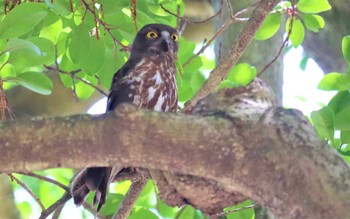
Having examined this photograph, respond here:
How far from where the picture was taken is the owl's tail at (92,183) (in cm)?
306

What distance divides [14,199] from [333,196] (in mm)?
2973

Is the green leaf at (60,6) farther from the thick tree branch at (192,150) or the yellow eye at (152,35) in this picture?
the thick tree branch at (192,150)

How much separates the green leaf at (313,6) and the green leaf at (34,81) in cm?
136

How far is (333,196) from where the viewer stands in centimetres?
180

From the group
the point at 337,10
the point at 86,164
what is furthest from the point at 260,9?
the point at 86,164

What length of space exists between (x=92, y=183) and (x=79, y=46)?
0.69 metres

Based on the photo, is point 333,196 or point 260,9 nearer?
point 333,196

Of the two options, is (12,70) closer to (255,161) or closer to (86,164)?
(86,164)

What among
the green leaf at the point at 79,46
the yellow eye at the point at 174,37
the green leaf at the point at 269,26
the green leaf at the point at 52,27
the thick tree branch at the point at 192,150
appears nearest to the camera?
the thick tree branch at the point at 192,150

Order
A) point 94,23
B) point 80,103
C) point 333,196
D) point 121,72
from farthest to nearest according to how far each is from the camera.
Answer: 1. point 80,103
2. point 121,72
3. point 94,23
4. point 333,196

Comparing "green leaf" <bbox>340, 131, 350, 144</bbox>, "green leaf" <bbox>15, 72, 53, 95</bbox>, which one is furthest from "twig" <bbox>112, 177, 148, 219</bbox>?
"green leaf" <bbox>340, 131, 350, 144</bbox>

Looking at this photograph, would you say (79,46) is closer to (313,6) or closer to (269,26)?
(269,26)

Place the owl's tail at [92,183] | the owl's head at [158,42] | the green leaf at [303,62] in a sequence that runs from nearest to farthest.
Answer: the owl's tail at [92,183], the owl's head at [158,42], the green leaf at [303,62]

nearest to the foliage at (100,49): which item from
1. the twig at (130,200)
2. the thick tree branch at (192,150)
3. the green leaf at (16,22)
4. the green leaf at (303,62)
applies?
the green leaf at (16,22)
